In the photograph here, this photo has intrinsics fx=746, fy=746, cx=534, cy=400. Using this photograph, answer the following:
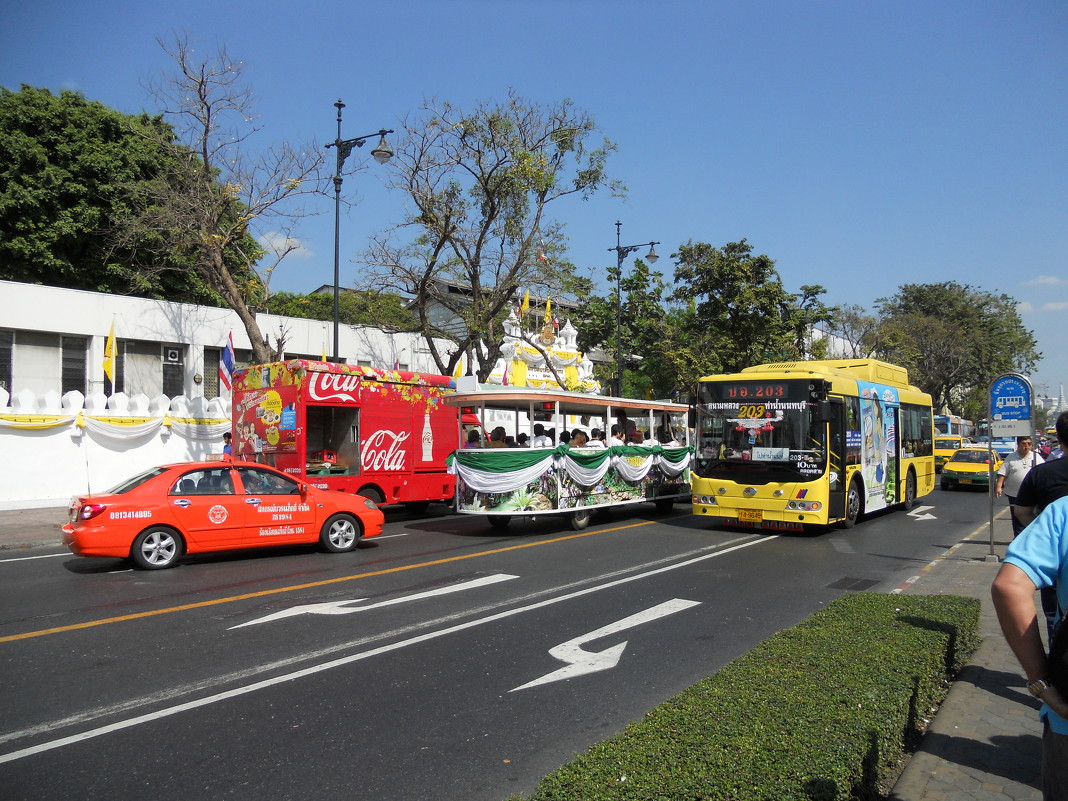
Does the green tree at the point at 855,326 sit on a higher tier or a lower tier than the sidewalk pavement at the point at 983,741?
higher

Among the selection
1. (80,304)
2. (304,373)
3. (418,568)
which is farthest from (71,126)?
(418,568)

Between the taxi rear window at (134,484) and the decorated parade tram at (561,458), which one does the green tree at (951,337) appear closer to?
the decorated parade tram at (561,458)

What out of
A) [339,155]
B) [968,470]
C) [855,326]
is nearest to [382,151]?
[339,155]

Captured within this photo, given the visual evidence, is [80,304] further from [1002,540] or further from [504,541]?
[1002,540]

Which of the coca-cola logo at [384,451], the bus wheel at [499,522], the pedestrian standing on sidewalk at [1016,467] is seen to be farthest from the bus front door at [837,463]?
the coca-cola logo at [384,451]

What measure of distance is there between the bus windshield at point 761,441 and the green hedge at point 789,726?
6.99 m

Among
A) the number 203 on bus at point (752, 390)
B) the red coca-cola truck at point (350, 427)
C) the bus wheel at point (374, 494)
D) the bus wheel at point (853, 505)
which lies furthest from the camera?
the bus wheel at point (374, 494)

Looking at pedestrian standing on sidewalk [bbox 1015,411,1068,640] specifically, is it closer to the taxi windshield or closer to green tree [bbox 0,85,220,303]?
the taxi windshield

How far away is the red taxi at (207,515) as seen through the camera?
9.89 m

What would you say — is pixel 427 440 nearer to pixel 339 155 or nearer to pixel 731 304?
pixel 339 155

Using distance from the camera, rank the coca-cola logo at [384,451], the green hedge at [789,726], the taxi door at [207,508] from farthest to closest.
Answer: the coca-cola logo at [384,451]
the taxi door at [207,508]
the green hedge at [789,726]

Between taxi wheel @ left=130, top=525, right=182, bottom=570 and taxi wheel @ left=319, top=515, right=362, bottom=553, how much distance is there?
2102 mm

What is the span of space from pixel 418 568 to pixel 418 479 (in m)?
6.42

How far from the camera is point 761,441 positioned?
13500mm
